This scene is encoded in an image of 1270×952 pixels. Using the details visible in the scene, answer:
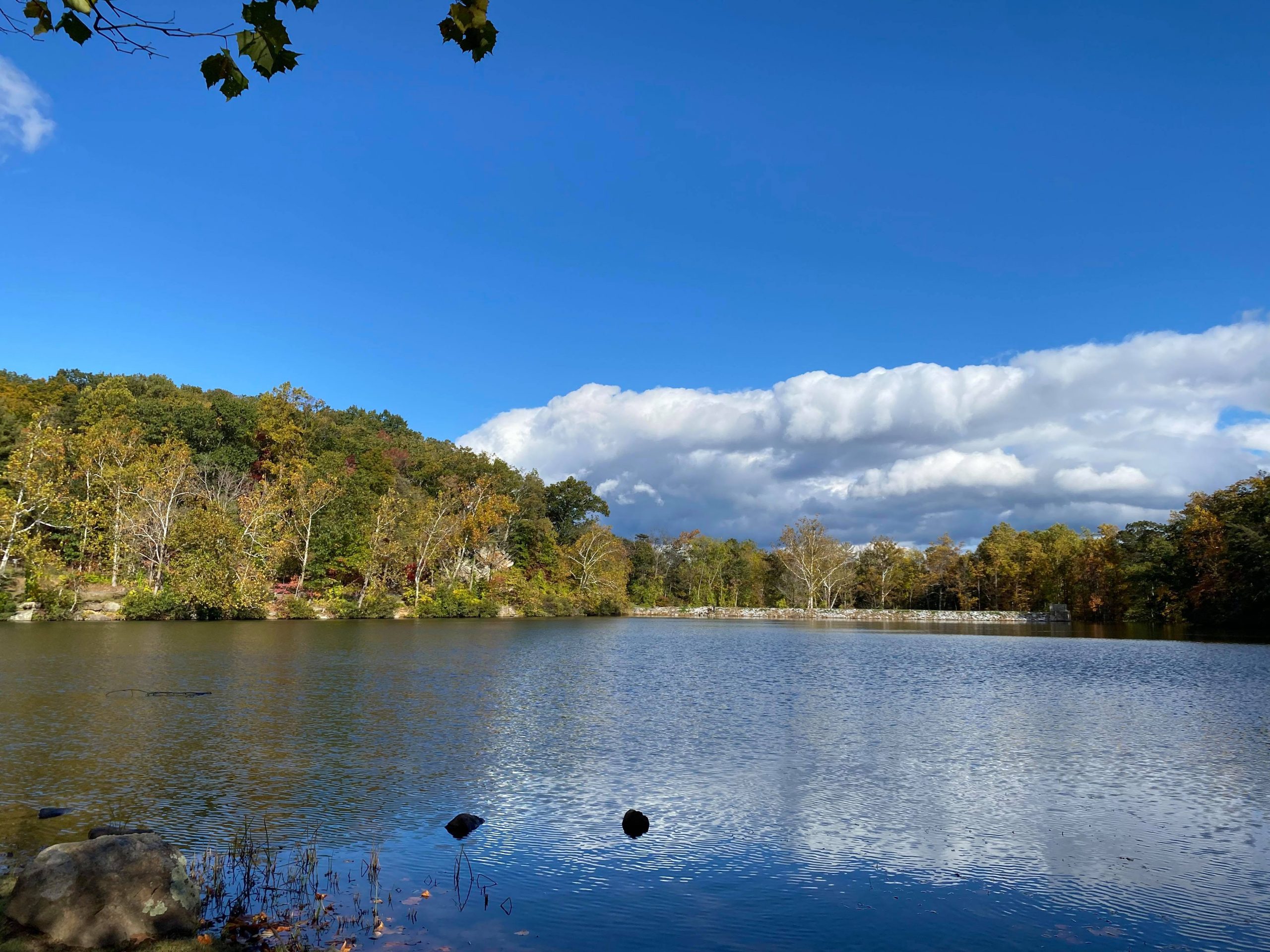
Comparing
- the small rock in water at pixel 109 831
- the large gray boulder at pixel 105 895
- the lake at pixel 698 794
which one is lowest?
the lake at pixel 698 794

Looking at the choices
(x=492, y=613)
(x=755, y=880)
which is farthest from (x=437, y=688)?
(x=492, y=613)

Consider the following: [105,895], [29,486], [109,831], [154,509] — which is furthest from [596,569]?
[105,895]

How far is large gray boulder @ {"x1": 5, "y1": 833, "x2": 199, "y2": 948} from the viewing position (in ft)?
22.3

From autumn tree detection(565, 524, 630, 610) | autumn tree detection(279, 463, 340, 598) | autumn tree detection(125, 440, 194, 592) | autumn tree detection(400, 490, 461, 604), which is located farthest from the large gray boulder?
autumn tree detection(565, 524, 630, 610)

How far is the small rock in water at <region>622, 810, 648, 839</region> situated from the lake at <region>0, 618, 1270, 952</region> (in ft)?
0.59

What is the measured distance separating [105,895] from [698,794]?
8.46 metres

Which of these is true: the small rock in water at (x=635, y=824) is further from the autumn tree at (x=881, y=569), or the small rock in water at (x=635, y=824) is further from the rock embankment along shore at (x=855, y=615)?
the autumn tree at (x=881, y=569)

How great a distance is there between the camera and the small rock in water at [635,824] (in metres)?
11.1

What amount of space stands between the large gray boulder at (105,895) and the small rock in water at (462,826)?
386 cm

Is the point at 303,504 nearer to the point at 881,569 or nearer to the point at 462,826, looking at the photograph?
the point at 462,826

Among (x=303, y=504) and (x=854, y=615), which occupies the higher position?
(x=303, y=504)

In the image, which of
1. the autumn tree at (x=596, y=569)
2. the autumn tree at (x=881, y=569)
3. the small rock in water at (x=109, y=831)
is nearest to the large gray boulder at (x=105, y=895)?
the small rock in water at (x=109, y=831)

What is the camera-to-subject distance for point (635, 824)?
36.9 feet

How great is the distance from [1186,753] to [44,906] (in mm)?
19109
